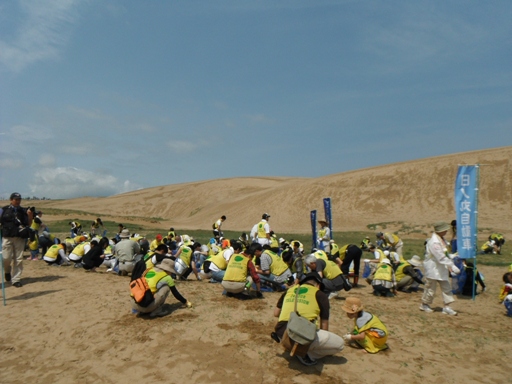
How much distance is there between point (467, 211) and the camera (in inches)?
328

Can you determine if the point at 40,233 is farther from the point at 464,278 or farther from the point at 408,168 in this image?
the point at 408,168

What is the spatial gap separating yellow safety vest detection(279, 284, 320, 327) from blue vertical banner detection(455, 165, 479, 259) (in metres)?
5.30

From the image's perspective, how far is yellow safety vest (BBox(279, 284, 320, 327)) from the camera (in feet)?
15.2

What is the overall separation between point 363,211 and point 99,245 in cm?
3432

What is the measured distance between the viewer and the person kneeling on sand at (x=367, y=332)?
5254mm

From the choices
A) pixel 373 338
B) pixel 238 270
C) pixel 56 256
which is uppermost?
pixel 238 270

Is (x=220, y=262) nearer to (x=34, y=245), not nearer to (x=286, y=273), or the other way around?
(x=286, y=273)

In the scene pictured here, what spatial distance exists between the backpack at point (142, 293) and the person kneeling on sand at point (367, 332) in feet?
10.7

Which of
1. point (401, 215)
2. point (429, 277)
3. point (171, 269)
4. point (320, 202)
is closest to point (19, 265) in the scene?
point (171, 269)

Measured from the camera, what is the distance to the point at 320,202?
148ft

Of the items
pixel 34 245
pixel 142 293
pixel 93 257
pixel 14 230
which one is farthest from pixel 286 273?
pixel 34 245

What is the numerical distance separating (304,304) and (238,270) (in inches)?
118

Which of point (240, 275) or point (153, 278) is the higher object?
point (153, 278)

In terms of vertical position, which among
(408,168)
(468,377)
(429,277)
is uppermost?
(408,168)
